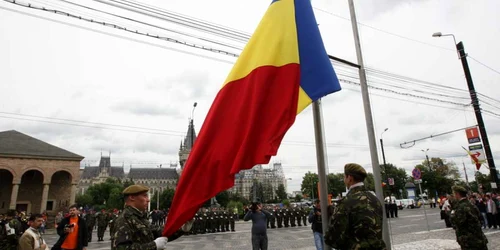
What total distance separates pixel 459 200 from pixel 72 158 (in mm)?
42954

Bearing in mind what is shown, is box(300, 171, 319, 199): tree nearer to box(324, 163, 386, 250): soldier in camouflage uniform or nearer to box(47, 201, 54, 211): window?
box(47, 201, 54, 211): window

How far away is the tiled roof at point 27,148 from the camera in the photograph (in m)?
36.7

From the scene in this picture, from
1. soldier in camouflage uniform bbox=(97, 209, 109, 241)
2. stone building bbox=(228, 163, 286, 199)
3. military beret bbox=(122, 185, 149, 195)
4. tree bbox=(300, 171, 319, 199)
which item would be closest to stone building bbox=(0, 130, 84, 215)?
soldier in camouflage uniform bbox=(97, 209, 109, 241)

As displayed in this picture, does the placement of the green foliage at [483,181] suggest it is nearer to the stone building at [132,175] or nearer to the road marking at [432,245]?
the road marking at [432,245]

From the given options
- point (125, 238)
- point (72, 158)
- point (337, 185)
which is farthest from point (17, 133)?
point (337, 185)

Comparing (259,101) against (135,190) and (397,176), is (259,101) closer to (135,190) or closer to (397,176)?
(135,190)

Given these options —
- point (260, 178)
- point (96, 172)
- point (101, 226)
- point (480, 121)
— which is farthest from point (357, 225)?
point (96, 172)

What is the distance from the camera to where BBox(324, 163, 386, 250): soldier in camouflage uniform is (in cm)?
298

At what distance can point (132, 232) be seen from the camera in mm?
3064

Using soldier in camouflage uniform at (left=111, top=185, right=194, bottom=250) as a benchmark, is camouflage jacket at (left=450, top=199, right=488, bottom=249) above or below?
below

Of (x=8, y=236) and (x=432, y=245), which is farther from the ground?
(x=8, y=236)

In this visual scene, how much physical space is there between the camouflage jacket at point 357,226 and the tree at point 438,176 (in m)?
86.3

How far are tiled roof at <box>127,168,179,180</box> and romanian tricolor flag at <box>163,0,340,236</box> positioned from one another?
14390 cm

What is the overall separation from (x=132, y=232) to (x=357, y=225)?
2287 millimetres
